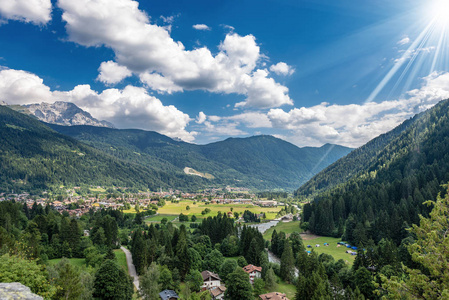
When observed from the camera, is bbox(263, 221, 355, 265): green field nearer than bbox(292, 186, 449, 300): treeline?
No

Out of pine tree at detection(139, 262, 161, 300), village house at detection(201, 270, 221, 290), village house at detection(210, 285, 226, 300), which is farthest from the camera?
village house at detection(201, 270, 221, 290)

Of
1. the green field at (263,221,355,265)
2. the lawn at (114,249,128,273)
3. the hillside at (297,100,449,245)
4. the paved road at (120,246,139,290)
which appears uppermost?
the hillside at (297,100,449,245)

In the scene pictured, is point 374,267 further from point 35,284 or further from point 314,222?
point 314,222

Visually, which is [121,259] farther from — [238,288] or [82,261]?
[238,288]

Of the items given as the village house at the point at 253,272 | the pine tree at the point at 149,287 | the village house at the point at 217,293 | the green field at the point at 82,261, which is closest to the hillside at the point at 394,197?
the village house at the point at 253,272

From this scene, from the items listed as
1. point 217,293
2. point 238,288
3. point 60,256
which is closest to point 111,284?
point 217,293

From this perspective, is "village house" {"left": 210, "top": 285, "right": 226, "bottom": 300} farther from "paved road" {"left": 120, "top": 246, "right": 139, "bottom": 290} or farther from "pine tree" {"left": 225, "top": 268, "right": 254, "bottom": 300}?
"paved road" {"left": 120, "top": 246, "right": 139, "bottom": 290}

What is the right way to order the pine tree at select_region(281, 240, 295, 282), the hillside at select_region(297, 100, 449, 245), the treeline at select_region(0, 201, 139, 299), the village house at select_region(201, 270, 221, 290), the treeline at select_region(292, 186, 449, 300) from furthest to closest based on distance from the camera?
1. the hillside at select_region(297, 100, 449, 245)
2. the pine tree at select_region(281, 240, 295, 282)
3. the village house at select_region(201, 270, 221, 290)
4. the treeline at select_region(0, 201, 139, 299)
5. the treeline at select_region(292, 186, 449, 300)

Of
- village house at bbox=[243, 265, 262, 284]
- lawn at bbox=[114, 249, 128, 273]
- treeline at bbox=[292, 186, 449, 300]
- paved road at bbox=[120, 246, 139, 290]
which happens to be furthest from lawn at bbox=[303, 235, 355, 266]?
lawn at bbox=[114, 249, 128, 273]
